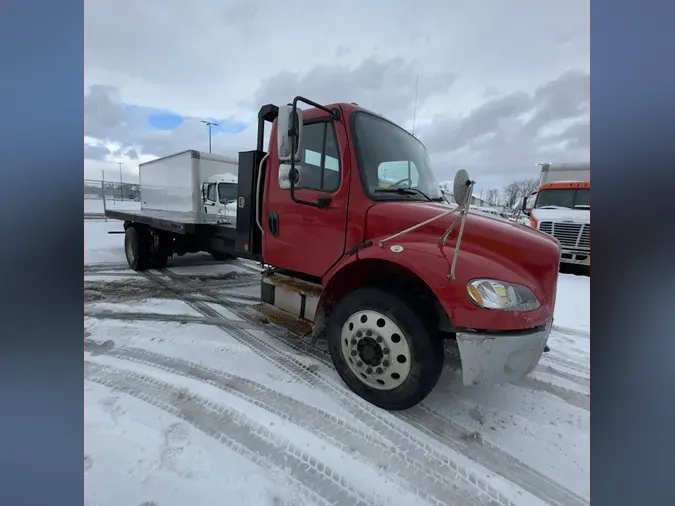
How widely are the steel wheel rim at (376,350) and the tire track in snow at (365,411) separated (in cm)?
19

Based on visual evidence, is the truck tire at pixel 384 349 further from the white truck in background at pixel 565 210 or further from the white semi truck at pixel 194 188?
the white truck in background at pixel 565 210

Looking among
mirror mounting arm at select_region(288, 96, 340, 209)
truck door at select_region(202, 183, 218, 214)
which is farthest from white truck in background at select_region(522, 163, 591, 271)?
truck door at select_region(202, 183, 218, 214)

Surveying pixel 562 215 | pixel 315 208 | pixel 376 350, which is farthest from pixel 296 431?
pixel 562 215

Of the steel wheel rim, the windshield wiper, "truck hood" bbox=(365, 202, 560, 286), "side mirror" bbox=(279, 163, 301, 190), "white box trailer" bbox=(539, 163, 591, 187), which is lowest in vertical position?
the steel wheel rim

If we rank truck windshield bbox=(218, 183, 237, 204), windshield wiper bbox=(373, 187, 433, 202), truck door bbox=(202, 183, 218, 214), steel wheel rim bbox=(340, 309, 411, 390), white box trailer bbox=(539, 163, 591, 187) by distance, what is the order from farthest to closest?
white box trailer bbox=(539, 163, 591, 187) → truck windshield bbox=(218, 183, 237, 204) → truck door bbox=(202, 183, 218, 214) → windshield wiper bbox=(373, 187, 433, 202) → steel wheel rim bbox=(340, 309, 411, 390)

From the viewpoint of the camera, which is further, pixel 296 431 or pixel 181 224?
pixel 181 224

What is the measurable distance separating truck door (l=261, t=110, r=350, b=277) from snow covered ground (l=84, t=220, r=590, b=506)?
1.01 m

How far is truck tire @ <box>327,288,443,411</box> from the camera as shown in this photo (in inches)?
88.7

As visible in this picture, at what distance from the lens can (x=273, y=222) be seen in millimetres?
3508

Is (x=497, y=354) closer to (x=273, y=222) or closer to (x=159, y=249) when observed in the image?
(x=273, y=222)

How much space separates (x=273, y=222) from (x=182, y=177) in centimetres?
615

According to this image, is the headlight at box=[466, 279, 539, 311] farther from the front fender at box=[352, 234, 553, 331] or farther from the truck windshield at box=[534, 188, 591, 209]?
the truck windshield at box=[534, 188, 591, 209]
